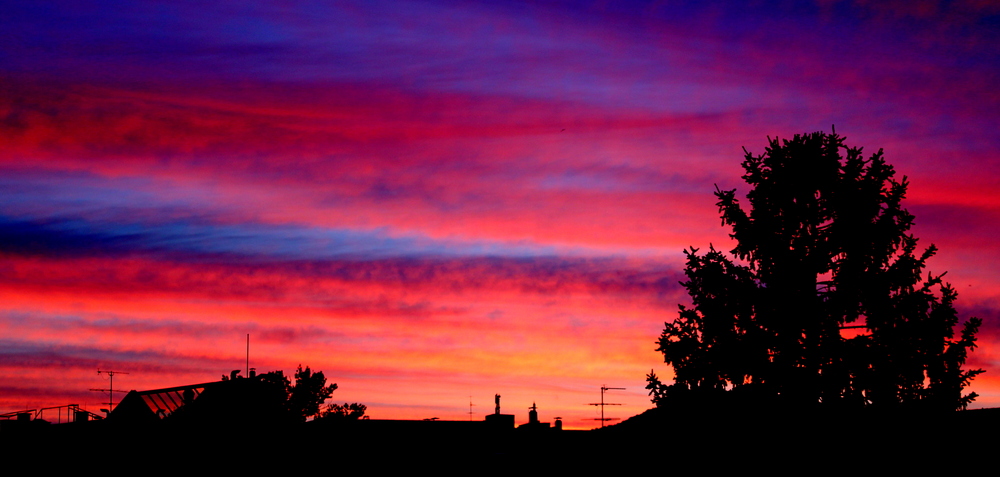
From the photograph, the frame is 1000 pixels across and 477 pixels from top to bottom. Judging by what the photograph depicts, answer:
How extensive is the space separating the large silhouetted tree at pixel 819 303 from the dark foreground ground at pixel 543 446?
630 centimetres

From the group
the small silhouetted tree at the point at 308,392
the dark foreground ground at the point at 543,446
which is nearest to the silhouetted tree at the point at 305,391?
the small silhouetted tree at the point at 308,392

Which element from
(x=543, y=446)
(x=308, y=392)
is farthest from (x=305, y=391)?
(x=543, y=446)

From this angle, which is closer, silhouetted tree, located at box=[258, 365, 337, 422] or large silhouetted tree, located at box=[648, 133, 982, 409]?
large silhouetted tree, located at box=[648, 133, 982, 409]

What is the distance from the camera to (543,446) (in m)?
34.2

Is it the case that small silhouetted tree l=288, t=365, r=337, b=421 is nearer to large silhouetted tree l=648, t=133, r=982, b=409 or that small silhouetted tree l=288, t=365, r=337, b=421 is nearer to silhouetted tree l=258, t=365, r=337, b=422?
silhouetted tree l=258, t=365, r=337, b=422

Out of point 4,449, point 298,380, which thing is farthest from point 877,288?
point 298,380

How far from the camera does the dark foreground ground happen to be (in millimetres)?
19294

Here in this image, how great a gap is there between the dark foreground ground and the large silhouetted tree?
248 inches

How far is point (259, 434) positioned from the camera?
41.3m

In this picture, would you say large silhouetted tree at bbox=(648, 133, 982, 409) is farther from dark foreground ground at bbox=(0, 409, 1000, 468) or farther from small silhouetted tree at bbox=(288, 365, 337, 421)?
small silhouetted tree at bbox=(288, 365, 337, 421)

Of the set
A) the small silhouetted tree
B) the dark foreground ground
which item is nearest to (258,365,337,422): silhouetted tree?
the small silhouetted tree

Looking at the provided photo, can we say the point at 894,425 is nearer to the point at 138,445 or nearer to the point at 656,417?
the point at 656,417

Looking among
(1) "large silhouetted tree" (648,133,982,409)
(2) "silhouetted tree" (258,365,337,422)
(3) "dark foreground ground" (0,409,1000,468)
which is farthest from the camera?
(2) "silhouetted tree" (258,365,337,422)

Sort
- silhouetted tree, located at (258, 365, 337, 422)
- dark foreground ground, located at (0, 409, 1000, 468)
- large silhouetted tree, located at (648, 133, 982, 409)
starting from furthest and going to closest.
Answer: silhouetted tree, located at (258, 365, 337, 422), large silhouetted tree, located at (648, 133, 982, 409), dark foreground ground, located at (0, 409, 1000, 468)
